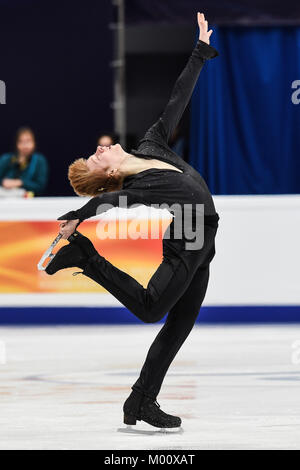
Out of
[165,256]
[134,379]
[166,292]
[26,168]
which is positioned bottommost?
[134,379]

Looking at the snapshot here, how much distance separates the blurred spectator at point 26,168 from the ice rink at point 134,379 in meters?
1.52

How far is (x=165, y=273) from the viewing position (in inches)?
165

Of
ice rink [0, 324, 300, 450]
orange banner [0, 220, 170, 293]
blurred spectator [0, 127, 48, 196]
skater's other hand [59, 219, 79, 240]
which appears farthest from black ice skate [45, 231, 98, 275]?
blurred spectator [0, 127, 48, 196]

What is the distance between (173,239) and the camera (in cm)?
423

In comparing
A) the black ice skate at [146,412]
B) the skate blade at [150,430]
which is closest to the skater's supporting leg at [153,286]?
the black ice skate at [146,412]

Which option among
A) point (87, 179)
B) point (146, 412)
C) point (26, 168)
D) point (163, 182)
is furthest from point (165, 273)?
point (26, 168)

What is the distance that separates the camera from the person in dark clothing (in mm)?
4180

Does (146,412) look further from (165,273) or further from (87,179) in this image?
(87,179)

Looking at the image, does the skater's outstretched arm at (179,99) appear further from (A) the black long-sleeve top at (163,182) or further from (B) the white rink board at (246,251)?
(B) the white rink board at (246,251)

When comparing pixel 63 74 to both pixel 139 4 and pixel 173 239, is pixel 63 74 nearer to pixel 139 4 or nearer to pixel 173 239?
pixel 139 4

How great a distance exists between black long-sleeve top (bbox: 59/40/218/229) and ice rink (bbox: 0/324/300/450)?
0.90 metres

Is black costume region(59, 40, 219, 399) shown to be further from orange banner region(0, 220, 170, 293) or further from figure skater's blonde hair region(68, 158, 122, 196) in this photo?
orange banner region(0, 220, 170, 293)

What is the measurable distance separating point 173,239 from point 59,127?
22.4 ft

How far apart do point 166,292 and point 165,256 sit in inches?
6.6
